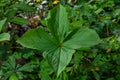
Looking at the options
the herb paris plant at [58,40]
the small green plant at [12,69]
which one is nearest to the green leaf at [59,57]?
the herb paris plant at [58,40]

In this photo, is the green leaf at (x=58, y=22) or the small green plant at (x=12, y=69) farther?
the small green plant at (x=12, y=69)

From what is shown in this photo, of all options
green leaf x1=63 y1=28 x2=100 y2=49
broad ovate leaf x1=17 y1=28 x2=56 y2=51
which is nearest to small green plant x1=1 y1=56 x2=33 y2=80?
broad ovate leaf x1=17 y1=28 x2=56 y2=51

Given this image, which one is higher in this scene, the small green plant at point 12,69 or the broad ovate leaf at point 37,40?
the broad ovate leaf at point 37,40

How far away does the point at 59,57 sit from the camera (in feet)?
5.25

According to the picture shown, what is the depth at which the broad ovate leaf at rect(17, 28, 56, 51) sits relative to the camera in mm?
1669

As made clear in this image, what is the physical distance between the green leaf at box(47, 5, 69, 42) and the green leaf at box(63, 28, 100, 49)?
0.06 metres

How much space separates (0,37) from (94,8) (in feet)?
3.36

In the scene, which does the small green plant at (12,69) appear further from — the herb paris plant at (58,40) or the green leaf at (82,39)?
the green leaf at (82,39)

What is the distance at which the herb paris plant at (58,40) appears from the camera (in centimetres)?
161

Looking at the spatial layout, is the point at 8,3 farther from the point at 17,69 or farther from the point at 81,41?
the point at 81,41

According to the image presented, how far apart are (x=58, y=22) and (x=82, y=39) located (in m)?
0.18

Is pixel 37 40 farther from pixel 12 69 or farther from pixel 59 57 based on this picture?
pixel 12 69

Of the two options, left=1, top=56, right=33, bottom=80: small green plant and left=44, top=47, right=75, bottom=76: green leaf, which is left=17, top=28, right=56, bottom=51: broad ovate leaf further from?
left=1, top=56, right=33, bottom=80: small green plant

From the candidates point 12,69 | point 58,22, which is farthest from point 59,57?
point 12,69
